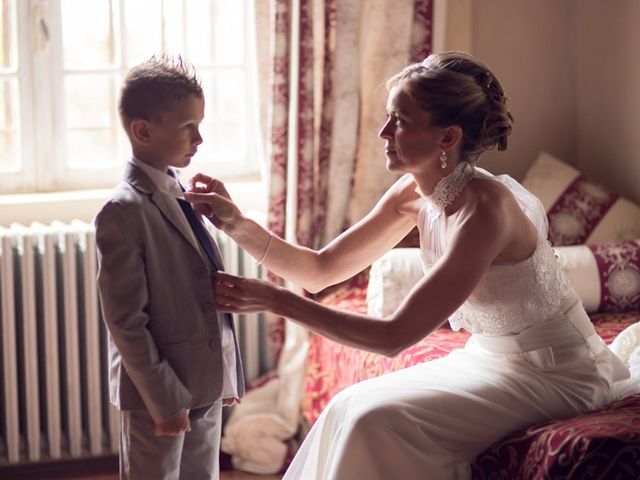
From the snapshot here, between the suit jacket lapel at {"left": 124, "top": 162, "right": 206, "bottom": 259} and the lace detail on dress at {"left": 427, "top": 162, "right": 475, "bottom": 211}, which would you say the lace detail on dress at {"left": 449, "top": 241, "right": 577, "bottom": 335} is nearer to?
the lace detail on dress at {"left": 427, "top": 162, "right": 475, "bottom": 211}

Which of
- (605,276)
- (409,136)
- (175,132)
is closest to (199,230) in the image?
(175,132)

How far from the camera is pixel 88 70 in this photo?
362 centimetres

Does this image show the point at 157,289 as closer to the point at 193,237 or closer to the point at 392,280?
Answer: the point at 193,237

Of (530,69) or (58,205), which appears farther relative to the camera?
(530,69)

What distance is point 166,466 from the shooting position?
1.92m

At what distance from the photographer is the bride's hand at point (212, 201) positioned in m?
2.10

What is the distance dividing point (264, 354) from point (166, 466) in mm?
1794

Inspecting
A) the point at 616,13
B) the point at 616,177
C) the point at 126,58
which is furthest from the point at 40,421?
the point at 616,13

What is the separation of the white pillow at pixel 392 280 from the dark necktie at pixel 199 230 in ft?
3.76

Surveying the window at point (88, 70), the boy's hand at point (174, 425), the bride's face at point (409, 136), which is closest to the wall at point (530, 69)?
the window at point (88, 70)

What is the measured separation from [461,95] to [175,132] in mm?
629

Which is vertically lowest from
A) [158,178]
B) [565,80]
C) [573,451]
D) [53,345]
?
[53,345]

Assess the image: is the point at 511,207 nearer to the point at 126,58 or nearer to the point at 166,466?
the point at 166,466

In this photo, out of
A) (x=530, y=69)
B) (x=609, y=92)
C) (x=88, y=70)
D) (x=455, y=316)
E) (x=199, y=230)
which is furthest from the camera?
(x=530, y=69)
